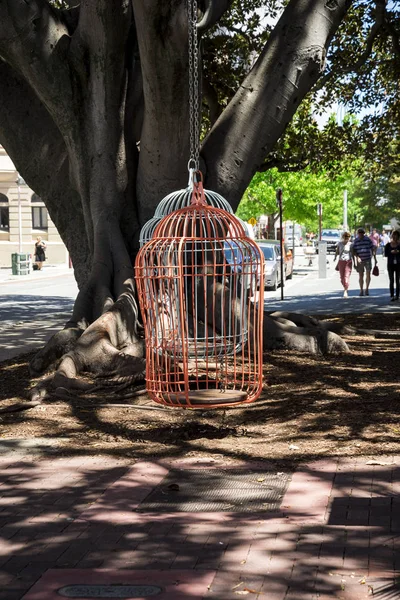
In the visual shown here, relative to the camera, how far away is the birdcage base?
308 inches

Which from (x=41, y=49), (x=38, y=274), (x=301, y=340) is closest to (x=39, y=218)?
(x=38, y=274)

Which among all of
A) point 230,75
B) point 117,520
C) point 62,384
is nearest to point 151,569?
point 117,520

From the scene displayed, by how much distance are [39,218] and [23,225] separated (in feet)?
6.16

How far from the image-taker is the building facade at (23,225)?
177ft

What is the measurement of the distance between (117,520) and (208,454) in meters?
1.83

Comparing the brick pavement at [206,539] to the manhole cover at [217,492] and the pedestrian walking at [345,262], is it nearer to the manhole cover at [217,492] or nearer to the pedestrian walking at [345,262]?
the manhole cover at [217,492]

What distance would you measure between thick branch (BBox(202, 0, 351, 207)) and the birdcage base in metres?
5.26

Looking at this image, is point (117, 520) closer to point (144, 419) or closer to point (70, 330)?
point (144, 419)

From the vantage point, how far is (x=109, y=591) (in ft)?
15.2

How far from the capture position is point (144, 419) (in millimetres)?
9117

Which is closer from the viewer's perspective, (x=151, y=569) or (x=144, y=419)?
(x=151, y=569)

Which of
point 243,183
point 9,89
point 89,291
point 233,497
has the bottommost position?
point 233,497

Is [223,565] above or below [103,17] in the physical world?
below

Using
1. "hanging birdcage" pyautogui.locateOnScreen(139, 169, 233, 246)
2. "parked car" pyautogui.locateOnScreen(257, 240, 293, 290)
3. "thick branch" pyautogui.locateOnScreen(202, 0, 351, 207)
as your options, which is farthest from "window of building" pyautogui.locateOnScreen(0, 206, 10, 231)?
"hanging birdcage" pyautogui.locateOnScreen(139, 169, 233, 246)
